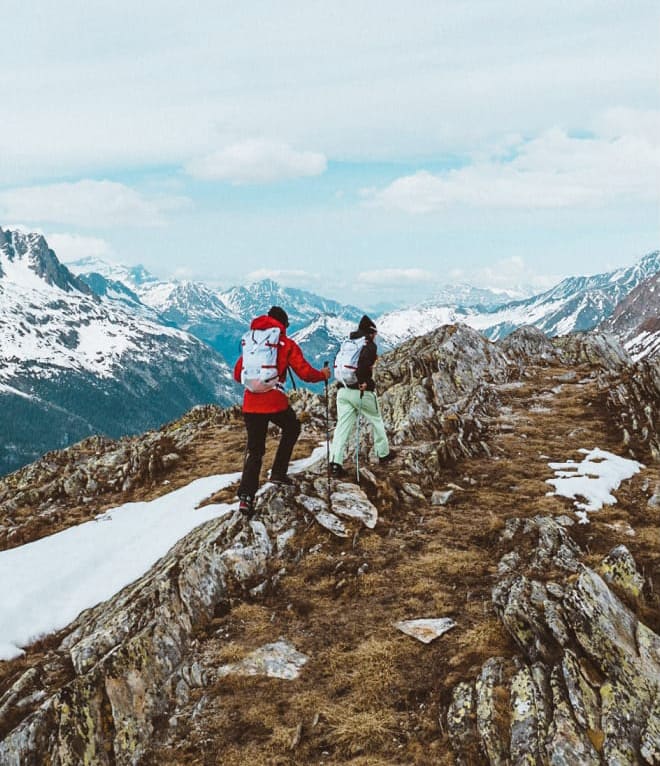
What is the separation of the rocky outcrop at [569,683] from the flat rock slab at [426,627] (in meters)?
1.07

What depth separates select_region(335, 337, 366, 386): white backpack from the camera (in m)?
16.5

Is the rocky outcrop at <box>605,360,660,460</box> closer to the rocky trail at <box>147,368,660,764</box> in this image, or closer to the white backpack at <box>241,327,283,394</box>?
the rocky trail at <box>147,368,660,764</box>

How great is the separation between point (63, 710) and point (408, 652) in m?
6.18

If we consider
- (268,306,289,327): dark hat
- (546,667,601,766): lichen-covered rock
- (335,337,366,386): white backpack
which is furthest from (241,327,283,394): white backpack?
(546,667,601,766): lichen-covered rock

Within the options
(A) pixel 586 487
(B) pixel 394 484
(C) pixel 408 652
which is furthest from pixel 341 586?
(A) pixel 586 487

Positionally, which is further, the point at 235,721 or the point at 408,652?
the point at 408,652

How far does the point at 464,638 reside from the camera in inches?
385

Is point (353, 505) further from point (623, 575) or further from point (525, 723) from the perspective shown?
point (525, 723)

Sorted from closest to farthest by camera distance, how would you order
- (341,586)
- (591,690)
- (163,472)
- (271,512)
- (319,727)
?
1. (591,690)
2. (319,727)
3. (341,586)
4. (271,512)
5. (163,472)

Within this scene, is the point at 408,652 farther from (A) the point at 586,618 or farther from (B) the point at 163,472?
(B) the point at 163,472

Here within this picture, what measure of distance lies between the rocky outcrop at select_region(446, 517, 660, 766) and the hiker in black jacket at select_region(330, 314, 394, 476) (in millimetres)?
7541

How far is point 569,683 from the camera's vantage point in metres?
7.83

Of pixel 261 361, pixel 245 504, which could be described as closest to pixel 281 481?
pixel 245 504

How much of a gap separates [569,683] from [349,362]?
1050 centimetres
